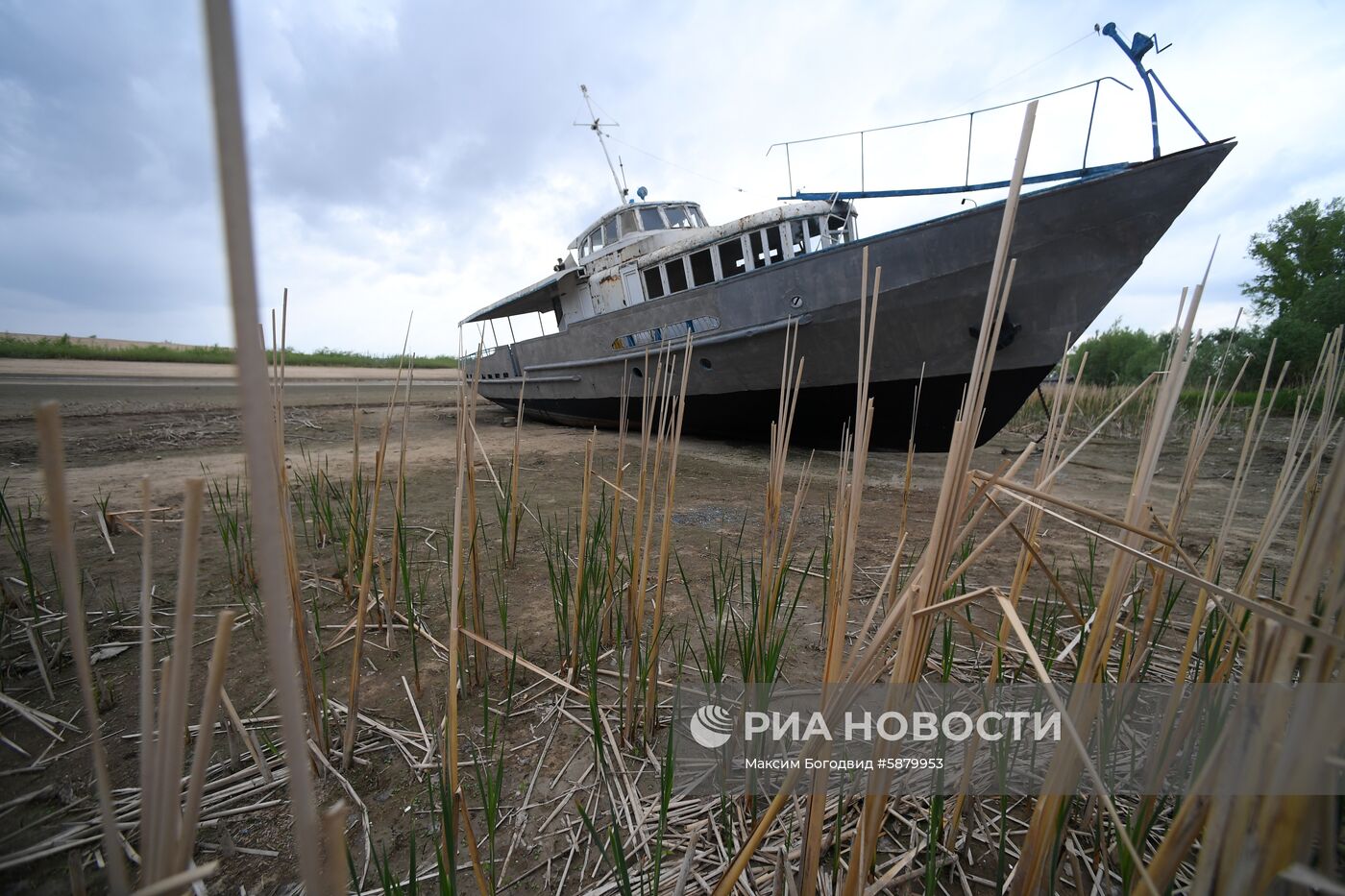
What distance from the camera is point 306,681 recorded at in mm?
885

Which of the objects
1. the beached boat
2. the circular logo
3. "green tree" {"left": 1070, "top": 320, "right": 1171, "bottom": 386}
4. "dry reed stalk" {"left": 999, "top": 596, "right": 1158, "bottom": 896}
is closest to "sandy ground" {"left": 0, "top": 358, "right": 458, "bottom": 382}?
the beached boat

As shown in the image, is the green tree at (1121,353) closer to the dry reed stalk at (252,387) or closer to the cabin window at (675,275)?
the cabin window at (675,275)

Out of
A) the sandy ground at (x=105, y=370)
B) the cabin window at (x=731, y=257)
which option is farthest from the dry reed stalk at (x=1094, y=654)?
the sandy ground at (x=105, y=370)

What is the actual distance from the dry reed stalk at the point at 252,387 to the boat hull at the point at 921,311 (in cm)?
185

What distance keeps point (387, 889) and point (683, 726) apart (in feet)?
1.77

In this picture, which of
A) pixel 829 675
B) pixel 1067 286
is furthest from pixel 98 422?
pixel 1067 286

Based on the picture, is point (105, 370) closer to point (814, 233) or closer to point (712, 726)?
point (814, 233)

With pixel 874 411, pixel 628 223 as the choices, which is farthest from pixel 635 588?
pixel 628 223

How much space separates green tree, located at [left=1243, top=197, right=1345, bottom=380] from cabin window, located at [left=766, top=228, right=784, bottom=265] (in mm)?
9361

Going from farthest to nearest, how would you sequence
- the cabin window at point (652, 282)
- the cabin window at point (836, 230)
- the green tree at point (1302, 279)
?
the green tree at point (1302, 279)
the cabin window at point (652, 282)
the cabin window at point (836, 230)

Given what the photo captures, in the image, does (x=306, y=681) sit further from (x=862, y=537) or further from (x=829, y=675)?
(x=862, y=537)

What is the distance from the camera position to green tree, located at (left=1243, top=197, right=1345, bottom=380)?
805cm

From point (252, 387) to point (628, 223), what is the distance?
5.59 meters

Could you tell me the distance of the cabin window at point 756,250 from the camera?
3.99 metres
